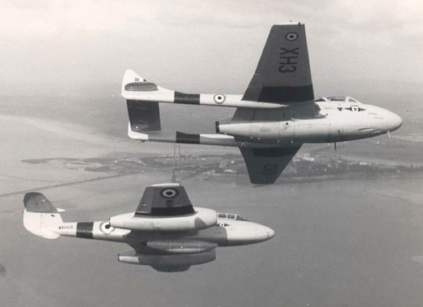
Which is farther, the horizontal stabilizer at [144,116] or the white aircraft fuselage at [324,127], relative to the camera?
the horizontal stabilizer at [144,116]

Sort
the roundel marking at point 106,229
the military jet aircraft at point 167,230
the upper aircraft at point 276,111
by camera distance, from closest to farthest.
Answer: the upper aircraft at point 276,111
the military jet aircraft at point 167,230
the roundel marking at point 106,229

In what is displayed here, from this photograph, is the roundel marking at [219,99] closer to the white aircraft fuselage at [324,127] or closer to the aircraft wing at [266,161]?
the white aircraft fuselage at [324,127]

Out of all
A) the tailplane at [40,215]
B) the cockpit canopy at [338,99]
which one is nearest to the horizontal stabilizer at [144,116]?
the cockpit canopy at [338,99]

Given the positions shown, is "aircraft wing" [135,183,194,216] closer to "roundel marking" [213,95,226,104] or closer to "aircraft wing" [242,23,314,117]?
"roundel marking" [213,95,226,104]

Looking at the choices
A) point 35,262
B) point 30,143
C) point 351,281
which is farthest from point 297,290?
point 30,143

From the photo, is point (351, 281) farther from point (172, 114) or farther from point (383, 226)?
point (172, 114)

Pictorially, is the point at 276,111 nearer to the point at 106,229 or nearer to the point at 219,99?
the point at 219,99

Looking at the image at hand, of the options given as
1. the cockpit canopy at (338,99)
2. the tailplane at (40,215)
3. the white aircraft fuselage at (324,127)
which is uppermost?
the cockpit canopy at (338,99)
